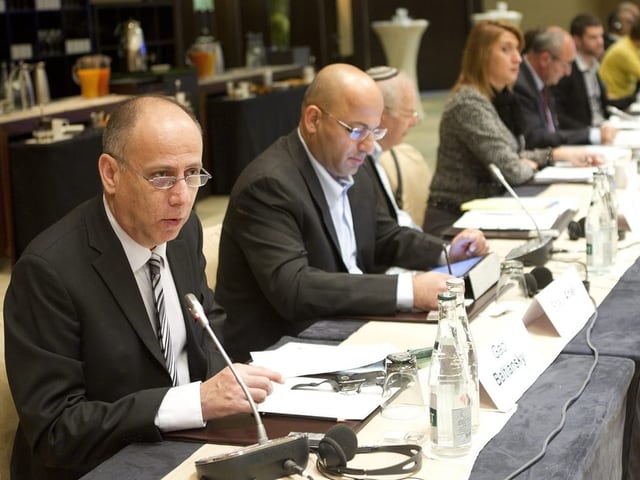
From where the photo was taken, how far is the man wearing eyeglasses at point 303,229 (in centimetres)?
272

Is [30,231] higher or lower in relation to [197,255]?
lower

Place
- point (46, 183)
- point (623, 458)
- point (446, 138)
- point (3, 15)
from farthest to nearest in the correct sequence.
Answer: point (3, 15) → point (46, 183) → point (446, 138) → point (623, 458)

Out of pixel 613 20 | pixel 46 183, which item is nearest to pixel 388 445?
pixel 46 183

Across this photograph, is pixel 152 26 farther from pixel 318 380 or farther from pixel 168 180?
pixel 318 380

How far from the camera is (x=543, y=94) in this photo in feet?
19.0

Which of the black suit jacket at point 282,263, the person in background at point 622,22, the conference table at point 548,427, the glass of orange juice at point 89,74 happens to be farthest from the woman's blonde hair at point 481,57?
the person in background at point 622,22

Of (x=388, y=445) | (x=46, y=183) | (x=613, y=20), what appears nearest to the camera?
(x=388, y=445)

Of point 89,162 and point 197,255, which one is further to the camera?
point 89,162

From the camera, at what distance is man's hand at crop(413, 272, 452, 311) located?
2590 mm

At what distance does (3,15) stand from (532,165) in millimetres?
6047

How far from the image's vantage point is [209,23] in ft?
37.3

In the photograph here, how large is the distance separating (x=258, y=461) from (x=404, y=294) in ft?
3.50

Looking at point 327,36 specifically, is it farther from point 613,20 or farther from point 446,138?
point 446,138

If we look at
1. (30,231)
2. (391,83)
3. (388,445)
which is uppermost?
(391,83)
